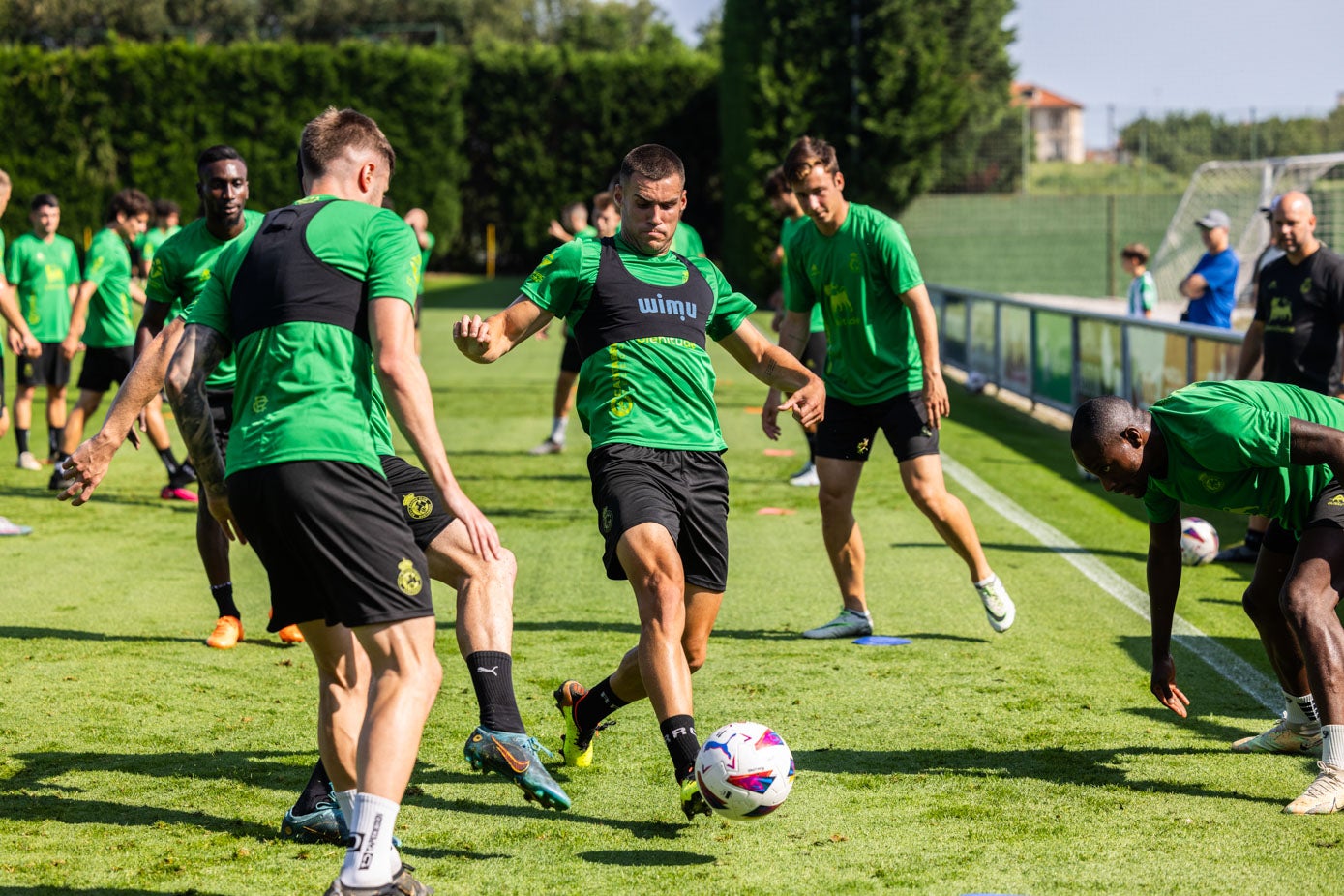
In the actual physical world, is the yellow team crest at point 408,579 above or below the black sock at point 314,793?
above

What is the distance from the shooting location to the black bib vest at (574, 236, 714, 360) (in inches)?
194

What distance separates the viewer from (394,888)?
3629 mm

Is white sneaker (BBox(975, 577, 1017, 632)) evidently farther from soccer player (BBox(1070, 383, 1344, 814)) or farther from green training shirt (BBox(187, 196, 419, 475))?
green training shirt (BBox(187, 196, 419, 475))

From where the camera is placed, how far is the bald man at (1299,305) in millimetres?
8320

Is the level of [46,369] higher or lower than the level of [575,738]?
higher

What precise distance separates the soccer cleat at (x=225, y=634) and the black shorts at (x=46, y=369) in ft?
21.9

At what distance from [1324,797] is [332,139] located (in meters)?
3.62

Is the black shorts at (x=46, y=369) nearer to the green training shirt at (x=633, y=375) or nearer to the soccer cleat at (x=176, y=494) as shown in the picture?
the soccer cleat at (x=176, y=494)

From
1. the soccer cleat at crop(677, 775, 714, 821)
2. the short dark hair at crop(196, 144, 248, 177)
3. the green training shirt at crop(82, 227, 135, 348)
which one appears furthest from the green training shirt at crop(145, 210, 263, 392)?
the green training shirt at crop(82, 227, 135, 348)

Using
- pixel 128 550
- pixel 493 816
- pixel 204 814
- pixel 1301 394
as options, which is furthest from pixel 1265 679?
pixel 128 550

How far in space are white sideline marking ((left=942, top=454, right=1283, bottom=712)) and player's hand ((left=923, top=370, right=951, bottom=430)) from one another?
60.5 inches

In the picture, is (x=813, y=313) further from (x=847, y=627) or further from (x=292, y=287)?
(x=292, y=287)

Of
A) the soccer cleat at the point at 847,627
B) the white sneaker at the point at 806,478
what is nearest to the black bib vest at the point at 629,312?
the soccer cleat at the point at 847,627

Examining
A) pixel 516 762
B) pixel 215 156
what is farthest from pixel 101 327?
pixel 516 762
